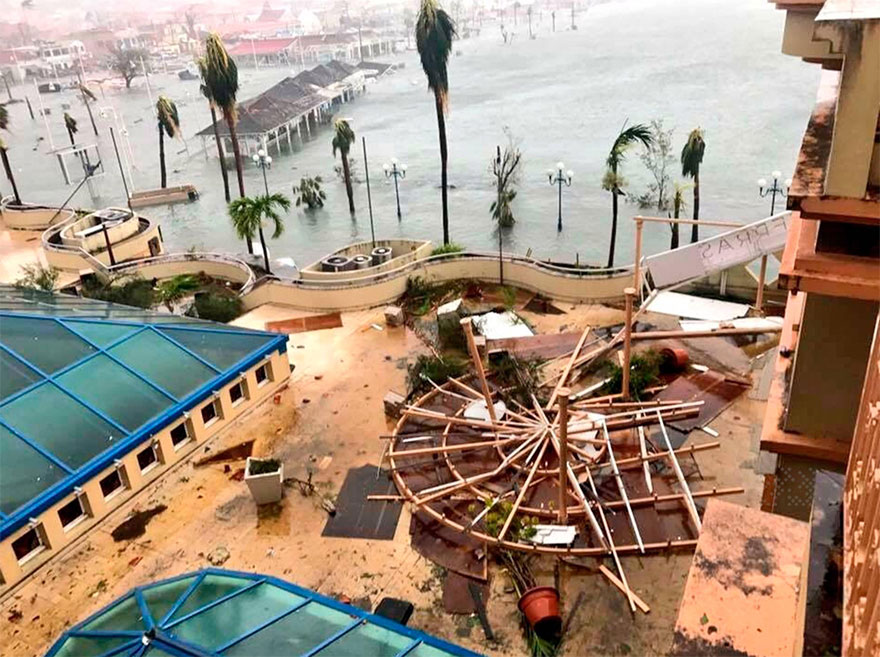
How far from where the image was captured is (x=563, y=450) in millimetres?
14086

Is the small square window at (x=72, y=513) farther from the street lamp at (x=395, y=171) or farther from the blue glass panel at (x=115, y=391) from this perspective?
the street lamp at (x=395, y=171)

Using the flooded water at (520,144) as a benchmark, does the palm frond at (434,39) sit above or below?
above

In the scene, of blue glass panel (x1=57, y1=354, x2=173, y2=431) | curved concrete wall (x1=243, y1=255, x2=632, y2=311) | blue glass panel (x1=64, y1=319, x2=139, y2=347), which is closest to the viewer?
blue glass panel (x1=57, y1=354, x2=173, y2=431)

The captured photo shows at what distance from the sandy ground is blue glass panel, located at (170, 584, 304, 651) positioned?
3364mm

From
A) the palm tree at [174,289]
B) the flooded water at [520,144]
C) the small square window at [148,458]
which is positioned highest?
the small square window at [148,458]

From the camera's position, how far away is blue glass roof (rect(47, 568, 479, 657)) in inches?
431

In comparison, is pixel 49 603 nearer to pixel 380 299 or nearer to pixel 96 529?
pixel 96 529

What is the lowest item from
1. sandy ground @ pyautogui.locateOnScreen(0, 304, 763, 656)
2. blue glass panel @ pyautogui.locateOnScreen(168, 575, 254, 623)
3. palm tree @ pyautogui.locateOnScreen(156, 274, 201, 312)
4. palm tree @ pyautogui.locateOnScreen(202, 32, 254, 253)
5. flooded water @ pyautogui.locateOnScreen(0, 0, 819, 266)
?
flooded water @ pyautogui.locateOnScreen(0, 0, 819, 266)

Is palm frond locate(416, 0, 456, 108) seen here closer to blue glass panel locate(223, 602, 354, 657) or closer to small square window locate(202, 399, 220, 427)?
small square window locate(202, 399, 220, 427)

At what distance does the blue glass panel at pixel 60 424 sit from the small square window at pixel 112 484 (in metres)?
1.06

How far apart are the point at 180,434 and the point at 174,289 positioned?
14.0m

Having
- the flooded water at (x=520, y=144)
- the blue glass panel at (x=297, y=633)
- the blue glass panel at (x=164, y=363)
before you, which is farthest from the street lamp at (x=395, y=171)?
the blue glass panel at (x=297, y=633)

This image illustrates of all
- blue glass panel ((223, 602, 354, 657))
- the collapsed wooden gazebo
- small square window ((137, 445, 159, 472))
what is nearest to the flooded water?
the collapsed wooden gazebo

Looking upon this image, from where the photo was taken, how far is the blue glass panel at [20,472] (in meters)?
15.7
